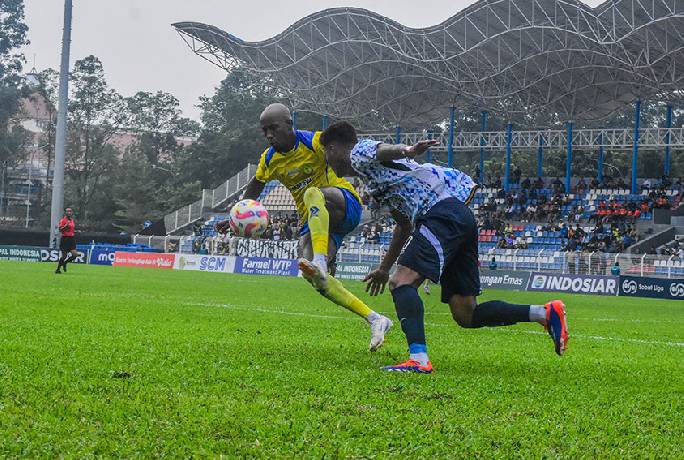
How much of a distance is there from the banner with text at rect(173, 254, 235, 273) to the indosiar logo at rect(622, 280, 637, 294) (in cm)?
1682

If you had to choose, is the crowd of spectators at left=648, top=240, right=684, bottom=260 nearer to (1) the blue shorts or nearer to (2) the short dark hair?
(1) the blue shorts

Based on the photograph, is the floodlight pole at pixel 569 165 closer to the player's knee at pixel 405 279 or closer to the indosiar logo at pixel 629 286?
the indosiar logo at pixel 629 286

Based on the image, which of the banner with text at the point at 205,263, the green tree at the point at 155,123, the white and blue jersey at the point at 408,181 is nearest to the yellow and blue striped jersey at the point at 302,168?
the white and blue jersey at the point at 408,181

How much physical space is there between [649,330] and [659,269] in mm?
21932

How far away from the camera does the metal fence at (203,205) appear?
58.5 meters

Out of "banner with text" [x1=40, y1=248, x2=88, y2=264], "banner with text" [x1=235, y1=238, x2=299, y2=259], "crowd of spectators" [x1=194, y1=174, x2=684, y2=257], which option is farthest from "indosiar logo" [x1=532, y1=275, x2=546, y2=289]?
"banner with text" [x1=40, y1=248, x2=88, y2=264]

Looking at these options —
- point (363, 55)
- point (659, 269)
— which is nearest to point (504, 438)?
point (659, 269)

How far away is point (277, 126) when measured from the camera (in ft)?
29.2

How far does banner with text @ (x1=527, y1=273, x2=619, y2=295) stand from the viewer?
31875 millimetres

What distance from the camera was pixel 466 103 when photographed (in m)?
56.4

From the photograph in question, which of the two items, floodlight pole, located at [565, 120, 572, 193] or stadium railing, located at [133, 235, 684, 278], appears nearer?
stadium railing, located at [133, 235, 684, 278]

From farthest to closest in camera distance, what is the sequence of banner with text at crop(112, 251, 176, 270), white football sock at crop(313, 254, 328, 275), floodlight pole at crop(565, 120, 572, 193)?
floodlight pole at crop(565, 120, 572, 193) < banner with text at crop(112, 251, 176, 270) < white football sock at crop(313, 254, 328, 275)

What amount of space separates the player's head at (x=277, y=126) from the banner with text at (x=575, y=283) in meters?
24.5

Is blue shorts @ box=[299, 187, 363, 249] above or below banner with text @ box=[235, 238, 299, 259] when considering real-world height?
above
